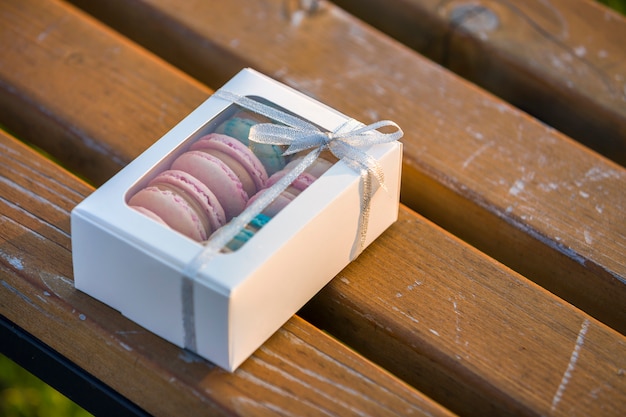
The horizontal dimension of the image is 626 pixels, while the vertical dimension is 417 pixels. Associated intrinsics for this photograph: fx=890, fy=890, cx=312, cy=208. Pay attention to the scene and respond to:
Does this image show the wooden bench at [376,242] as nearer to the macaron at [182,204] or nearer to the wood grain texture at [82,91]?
the wood grain texture at [82,91]

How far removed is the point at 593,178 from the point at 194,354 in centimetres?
56

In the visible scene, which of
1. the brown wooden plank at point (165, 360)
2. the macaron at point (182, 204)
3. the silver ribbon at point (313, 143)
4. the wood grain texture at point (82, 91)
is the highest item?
A: the silver ribbon at point (313, 143)

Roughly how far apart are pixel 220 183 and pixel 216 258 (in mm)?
118

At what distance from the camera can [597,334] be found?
0.96 m

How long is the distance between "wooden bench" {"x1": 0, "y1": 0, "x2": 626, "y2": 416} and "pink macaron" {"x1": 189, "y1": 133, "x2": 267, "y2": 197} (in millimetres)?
145

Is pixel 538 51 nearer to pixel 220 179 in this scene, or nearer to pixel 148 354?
pixel 220 179

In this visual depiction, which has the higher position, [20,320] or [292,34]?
[292,34]

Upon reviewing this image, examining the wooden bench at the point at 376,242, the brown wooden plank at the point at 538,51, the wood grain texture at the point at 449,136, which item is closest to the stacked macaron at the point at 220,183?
the wooden bench at the point at 376,242

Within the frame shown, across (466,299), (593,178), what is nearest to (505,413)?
(466,299)

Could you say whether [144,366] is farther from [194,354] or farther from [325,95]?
[325,95]

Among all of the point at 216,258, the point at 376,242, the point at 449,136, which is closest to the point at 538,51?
the point at 449,136

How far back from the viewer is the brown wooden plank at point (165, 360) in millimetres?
880

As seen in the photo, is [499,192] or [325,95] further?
[325,95]

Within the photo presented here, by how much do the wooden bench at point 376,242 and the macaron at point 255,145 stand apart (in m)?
0.15
